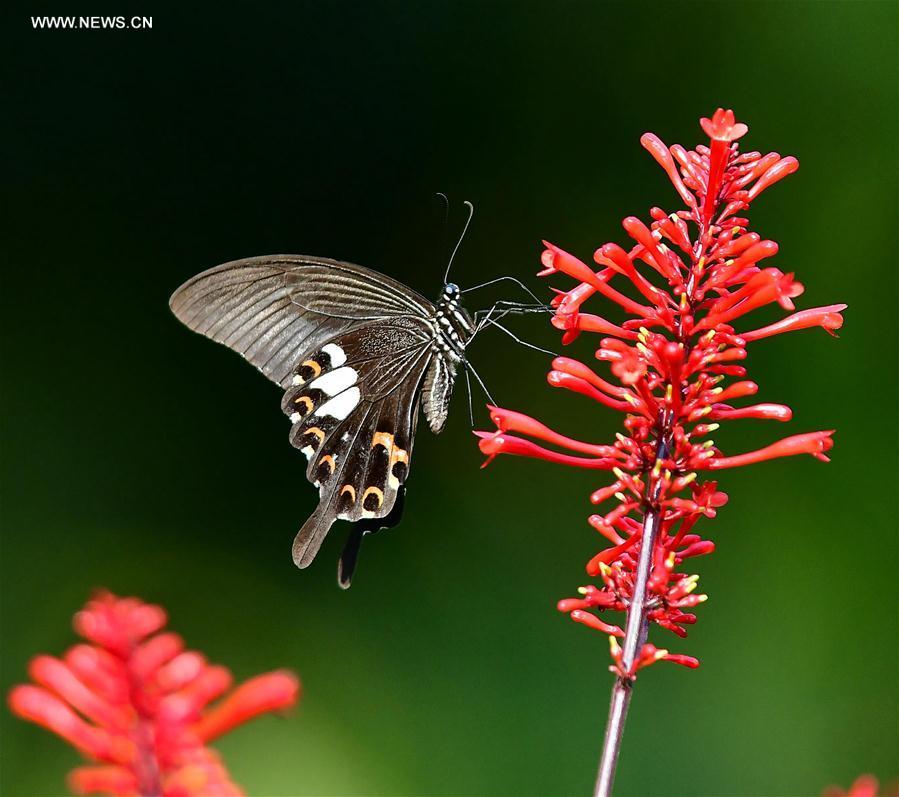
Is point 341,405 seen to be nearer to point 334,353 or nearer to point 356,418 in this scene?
point 356,418

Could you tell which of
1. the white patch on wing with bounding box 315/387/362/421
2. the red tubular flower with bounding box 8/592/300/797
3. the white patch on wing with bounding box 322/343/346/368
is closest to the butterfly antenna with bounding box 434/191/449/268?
the white patch on wing with bounding box 322/343/346/368

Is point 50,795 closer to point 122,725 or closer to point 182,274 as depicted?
point 182,274

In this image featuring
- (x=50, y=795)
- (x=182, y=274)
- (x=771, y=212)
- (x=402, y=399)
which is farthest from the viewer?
(x=182, y=274)

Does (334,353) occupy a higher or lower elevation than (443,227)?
lower

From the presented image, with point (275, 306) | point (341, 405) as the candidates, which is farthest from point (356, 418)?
point (275, 306)

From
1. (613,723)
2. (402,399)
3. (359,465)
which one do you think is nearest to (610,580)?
(613,723)

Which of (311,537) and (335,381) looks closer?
(311,537)

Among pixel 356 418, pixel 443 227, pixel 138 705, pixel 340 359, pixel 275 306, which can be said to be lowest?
pixel 138 705
